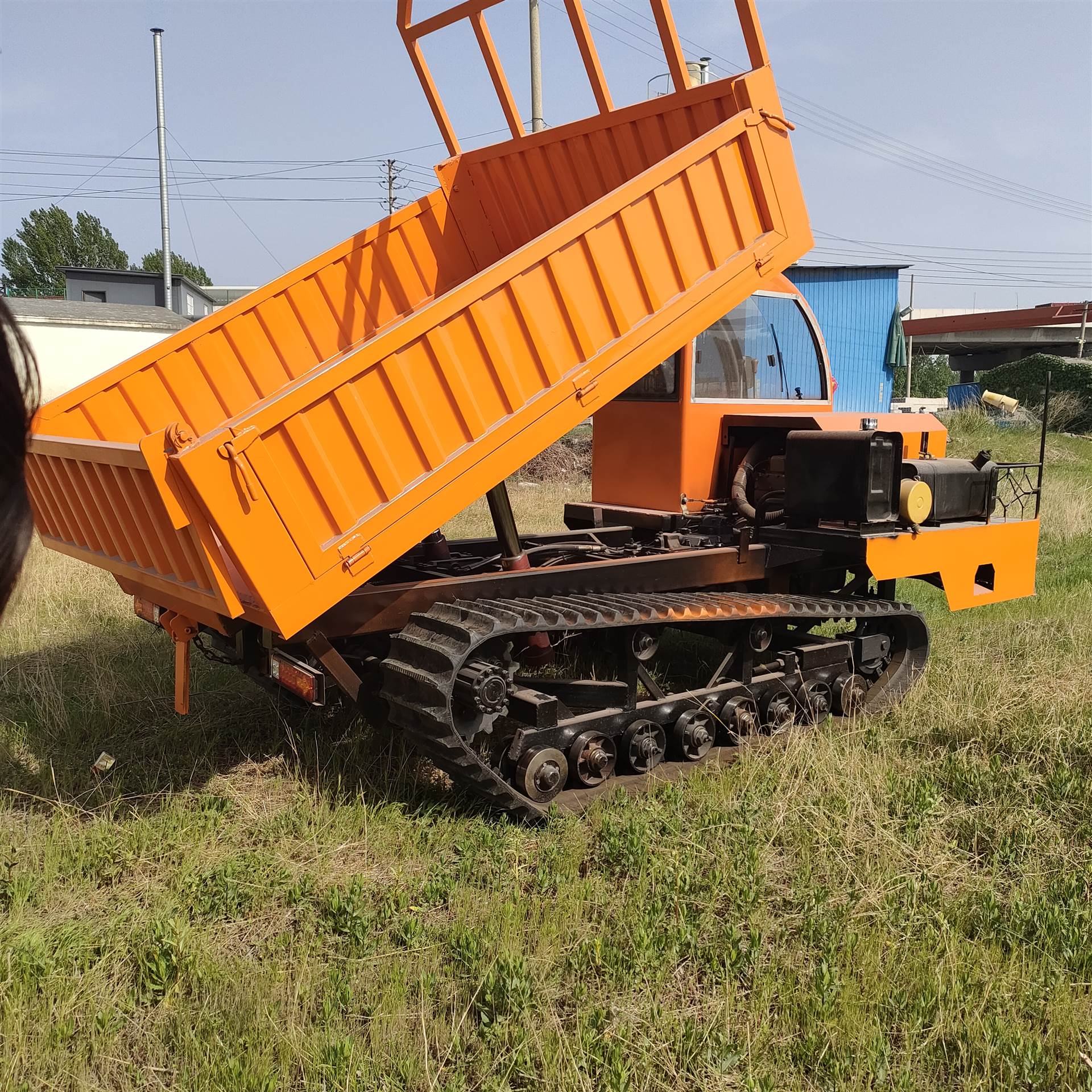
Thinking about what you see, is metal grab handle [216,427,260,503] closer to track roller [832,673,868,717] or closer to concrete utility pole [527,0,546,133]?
track roller [832,673,868,717]

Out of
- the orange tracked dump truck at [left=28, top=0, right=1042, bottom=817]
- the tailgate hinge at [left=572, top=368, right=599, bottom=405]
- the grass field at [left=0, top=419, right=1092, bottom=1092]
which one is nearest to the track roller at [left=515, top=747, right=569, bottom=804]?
the orange tracked dump truck at [left=28, top=0, right=1042, bottom=817]

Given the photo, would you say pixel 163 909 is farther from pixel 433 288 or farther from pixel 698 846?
pixel 433 288

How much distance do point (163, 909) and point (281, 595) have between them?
1243 mm

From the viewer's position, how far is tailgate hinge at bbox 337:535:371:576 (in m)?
3.80

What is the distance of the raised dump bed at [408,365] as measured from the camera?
3.65m

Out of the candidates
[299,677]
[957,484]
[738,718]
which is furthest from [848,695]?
[299,677]

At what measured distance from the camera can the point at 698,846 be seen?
157 inches

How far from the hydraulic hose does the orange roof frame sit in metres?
2.15

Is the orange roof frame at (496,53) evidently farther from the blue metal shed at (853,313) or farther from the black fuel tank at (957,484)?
the blue metal shed at (853,313)

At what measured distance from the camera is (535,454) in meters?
4.17

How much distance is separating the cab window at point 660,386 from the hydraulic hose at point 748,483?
596 mm

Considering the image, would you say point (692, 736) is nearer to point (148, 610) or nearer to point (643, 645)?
point (643, 645)

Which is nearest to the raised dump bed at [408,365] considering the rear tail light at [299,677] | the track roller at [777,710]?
the rear tail light at [299,677]

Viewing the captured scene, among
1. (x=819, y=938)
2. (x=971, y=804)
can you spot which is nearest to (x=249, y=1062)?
(x=819, y=938)
